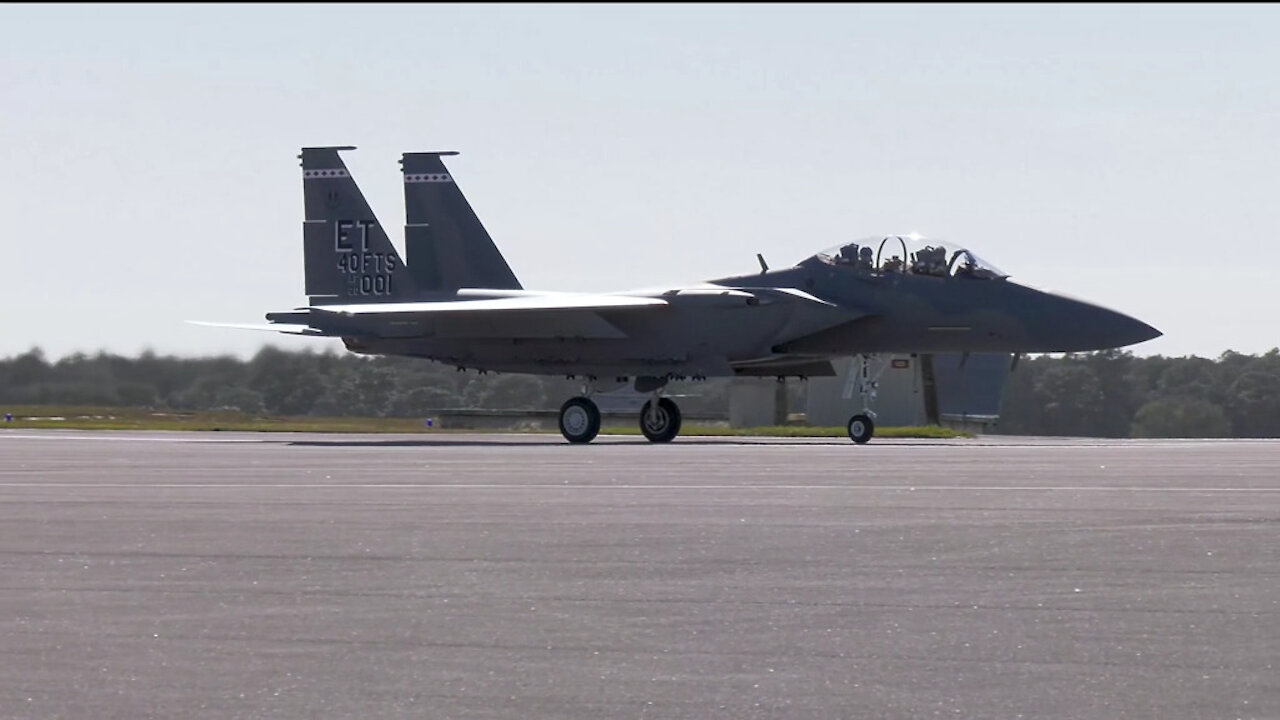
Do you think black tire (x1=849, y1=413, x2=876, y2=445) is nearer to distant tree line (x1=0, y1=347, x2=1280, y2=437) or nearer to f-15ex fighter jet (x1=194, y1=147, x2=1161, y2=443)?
f-15ex fighter jet (x1=194, y1=147, x2=1161, y2=443)

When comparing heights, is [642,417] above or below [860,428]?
above

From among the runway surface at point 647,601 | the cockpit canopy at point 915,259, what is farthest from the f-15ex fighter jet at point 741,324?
the runway surface at point 647,601

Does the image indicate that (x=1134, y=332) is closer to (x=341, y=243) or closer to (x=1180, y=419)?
(x=1180, y=419)

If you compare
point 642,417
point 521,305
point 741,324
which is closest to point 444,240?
point 521,305

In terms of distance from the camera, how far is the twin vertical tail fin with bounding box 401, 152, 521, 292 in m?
35.2

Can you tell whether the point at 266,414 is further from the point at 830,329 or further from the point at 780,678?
the point at 780,678

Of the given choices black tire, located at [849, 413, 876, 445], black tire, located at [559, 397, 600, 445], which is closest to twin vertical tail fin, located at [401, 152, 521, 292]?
black tire, located at [559, 397, 600, 445]

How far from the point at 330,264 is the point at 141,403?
596 cm

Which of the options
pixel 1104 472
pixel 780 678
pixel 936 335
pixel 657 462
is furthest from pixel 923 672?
pixel 936 335

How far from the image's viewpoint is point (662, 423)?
30.6 metres

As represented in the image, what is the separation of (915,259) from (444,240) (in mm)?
9987

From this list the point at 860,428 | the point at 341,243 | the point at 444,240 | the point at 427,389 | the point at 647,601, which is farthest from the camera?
the point at 427,389

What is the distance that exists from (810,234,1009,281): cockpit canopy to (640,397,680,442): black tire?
3.69 m

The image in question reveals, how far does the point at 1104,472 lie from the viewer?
16.5 m
